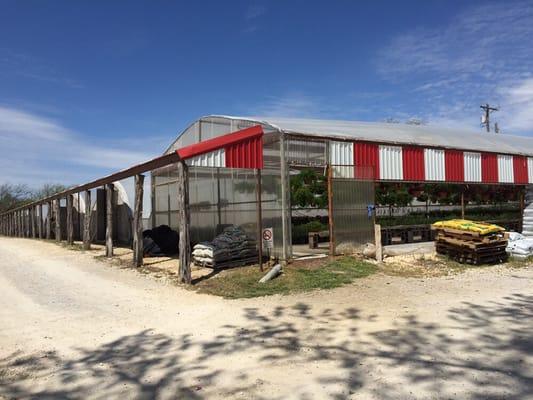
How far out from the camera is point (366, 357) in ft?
17.5

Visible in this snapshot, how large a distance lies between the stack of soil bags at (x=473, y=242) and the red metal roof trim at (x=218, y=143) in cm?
589

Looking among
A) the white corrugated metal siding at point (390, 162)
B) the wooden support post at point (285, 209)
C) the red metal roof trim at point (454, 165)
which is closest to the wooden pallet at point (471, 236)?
the white corrugated metal siding at point (390, 162)

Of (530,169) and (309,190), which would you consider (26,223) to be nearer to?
(309,190)

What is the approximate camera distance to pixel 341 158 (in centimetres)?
1359

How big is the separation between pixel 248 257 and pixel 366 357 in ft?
23.1

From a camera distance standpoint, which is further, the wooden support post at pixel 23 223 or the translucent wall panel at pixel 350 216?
the wooden support post at pixel 23 223

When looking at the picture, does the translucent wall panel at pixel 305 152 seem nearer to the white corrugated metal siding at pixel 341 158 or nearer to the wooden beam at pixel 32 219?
the white corrugated metal siding at pixel 341 158

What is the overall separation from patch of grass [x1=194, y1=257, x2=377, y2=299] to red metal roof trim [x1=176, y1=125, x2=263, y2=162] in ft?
9.15

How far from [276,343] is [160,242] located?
10.4 meters

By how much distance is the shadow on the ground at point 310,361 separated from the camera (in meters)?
4.49

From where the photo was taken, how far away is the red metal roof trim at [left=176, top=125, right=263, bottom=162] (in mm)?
10289

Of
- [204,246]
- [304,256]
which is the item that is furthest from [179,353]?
[304,256]

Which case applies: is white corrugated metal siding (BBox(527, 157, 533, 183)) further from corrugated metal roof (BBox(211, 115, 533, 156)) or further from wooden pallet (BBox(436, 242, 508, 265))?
wooden pallet (BBox(436, 242, 508, 265))

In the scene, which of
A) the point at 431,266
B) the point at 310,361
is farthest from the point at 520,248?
the point at 310,361
